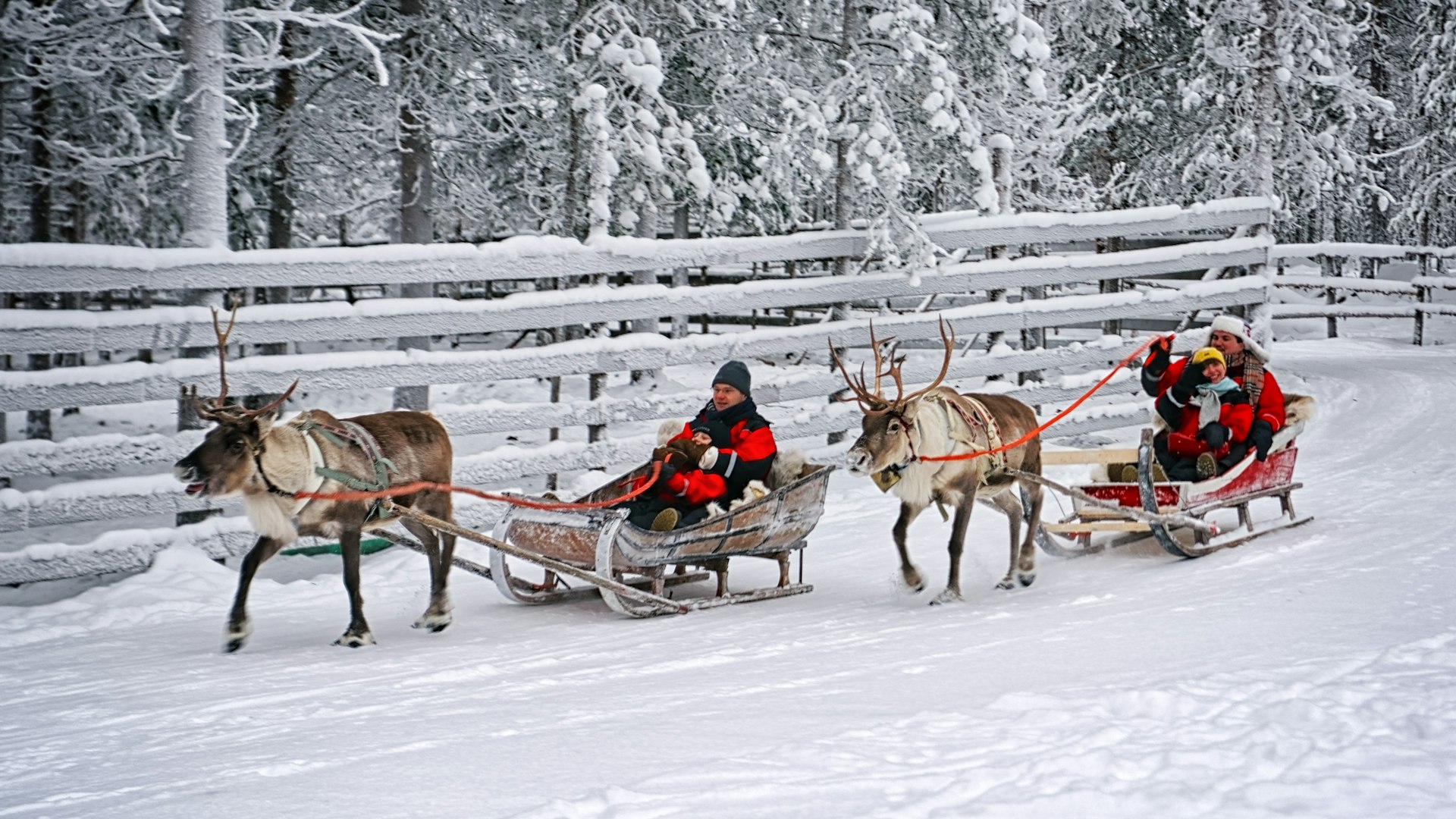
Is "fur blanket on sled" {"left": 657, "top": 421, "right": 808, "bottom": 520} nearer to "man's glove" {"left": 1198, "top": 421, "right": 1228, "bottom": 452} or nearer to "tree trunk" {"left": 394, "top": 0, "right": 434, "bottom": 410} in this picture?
"man's glove" {"left": 1198, "top": 421, "right": 1228, "bottom": 452}

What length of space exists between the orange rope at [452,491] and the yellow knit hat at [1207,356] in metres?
3.69

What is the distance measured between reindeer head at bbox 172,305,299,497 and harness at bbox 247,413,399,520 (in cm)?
3

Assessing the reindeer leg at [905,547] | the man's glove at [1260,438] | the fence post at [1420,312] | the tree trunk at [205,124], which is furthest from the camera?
the fence post at [1420,312]

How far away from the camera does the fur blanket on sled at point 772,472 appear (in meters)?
7.55

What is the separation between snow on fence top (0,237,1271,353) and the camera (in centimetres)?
793

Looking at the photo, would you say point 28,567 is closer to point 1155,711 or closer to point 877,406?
point 877,406

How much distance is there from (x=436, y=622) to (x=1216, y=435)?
490 cm

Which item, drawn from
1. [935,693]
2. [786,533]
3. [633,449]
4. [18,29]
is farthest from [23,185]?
[935,693]

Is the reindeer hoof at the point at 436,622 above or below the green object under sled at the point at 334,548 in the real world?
below

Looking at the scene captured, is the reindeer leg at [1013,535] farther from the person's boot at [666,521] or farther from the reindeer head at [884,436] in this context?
the person's boot at [666,521]

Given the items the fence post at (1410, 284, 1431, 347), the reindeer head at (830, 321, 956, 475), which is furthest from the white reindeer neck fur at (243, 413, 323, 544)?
the fence post at (1410, 284, 1431, 347)

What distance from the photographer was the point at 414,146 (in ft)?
44.5

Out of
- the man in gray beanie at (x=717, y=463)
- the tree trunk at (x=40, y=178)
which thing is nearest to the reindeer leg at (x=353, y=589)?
the man in gray beanie at (x=717, y=463)

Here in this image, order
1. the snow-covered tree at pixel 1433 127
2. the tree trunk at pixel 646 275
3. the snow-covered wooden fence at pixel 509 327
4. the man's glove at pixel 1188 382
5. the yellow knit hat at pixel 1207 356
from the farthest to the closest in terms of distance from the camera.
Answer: the snow-covered tree at pixel 1433 127 < the tree trunk at pixel 646 275 < the man's glove at pixel 1188 382 < the yellow knit hat at pixel 1207 356 < the snow-covered wooden fence at pixel 509 327
